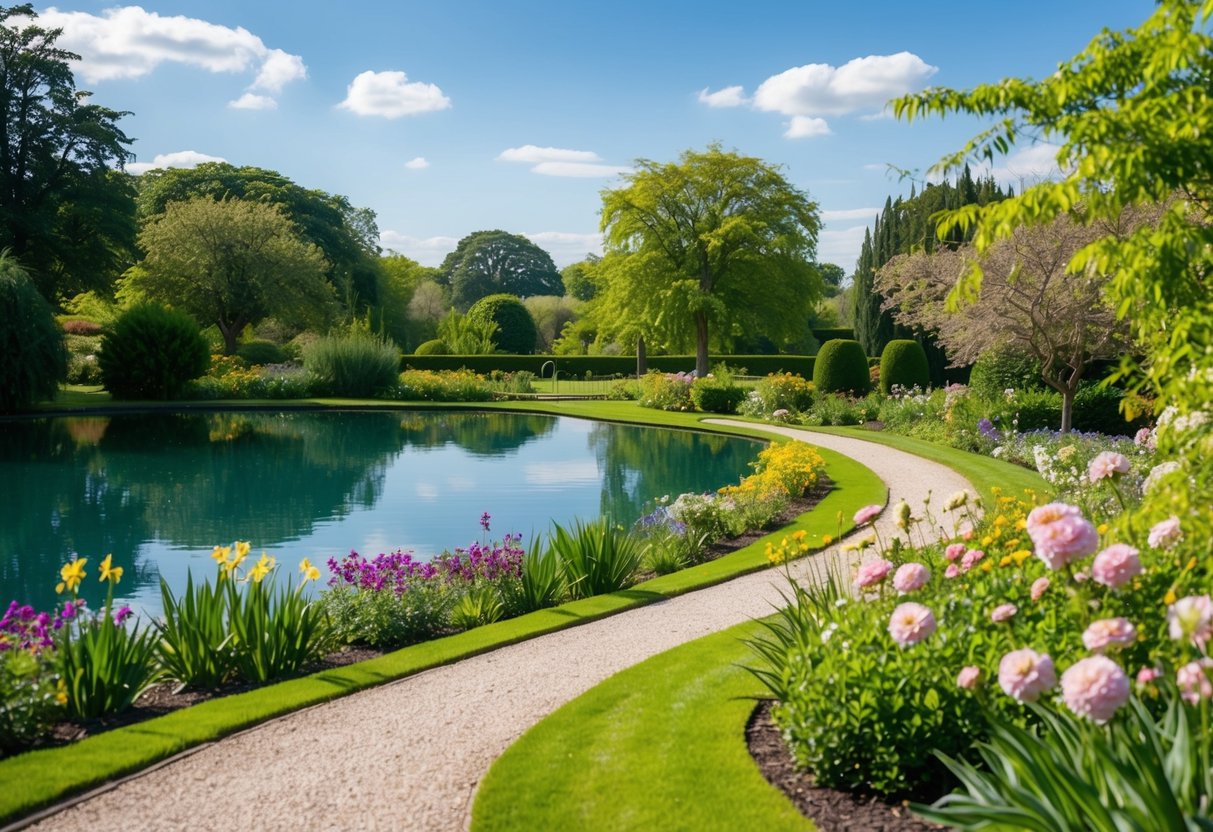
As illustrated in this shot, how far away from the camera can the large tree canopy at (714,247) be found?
34969mm

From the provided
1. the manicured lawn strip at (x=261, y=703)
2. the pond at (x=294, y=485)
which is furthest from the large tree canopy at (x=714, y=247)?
the manicured lawn strip at (x=261, y=703)

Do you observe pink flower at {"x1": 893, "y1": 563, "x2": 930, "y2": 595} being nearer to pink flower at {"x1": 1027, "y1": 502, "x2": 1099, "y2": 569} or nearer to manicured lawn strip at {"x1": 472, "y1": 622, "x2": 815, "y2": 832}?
pink flower at {"x1": 1027, "y1": 502, "x2": 1099, "y2": 569}

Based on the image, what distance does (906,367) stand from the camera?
25.8 meters

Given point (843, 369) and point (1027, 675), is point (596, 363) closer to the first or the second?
point (843, 369)

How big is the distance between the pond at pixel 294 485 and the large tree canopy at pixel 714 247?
11.2 m

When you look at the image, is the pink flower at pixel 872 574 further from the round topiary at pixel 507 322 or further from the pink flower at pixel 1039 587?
the round topiary at pixel 507 322

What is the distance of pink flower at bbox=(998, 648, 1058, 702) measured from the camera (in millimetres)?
2943

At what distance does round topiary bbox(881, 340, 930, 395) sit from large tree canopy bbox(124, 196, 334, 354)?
21300mm

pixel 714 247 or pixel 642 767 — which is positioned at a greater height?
pixel 714 247

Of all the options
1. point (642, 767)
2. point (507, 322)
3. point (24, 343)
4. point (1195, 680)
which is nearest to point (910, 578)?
point (1195, 680)

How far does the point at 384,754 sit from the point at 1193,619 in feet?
11.8

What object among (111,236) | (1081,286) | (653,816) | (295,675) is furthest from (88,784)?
(111,236)

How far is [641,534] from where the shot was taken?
1108 centimetres

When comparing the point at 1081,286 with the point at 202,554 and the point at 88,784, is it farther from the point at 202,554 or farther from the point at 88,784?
the point at 88,784
